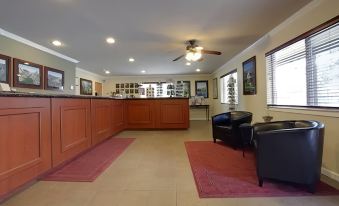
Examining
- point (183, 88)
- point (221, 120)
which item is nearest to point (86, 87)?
point (183, 88)

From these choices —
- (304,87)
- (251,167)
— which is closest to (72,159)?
(251,167)

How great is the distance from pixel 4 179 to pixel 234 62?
245 inches

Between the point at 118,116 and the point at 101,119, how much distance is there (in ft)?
4.95

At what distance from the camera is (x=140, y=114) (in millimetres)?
6945

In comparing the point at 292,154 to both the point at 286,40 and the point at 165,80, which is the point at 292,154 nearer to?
the point at 286,40

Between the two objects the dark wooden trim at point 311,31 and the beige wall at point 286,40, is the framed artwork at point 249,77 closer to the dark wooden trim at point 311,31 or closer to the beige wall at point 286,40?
the beige wall at point 286,40

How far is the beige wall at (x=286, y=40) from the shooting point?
8.58 ft

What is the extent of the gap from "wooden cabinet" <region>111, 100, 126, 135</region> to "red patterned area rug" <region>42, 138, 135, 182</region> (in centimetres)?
125

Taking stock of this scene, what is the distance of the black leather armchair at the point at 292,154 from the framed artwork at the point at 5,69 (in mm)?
4466

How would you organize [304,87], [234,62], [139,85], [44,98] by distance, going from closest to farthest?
[44,98] < [304,87] < [234,62] < [139,85]

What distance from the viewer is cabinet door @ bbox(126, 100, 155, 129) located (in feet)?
22.7

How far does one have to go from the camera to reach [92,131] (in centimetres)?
407

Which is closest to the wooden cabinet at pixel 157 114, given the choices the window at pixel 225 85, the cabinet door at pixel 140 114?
the cabinet door at pixel 140 114

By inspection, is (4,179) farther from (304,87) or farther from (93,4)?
(304,87)
